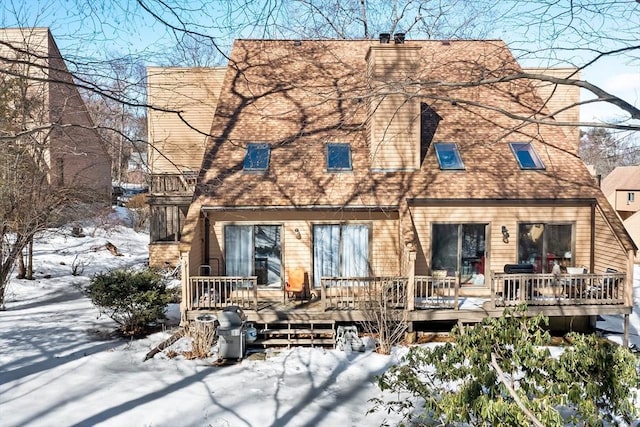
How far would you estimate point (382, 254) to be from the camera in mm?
12570

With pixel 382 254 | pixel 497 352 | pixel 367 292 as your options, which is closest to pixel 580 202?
pixel 382 254

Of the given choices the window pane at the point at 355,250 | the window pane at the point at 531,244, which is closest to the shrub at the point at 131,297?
the window pane at the point at 355,250

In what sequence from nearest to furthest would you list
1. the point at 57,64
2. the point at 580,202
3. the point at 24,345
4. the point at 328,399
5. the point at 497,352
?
the point at 497,352
the point at 57,64
the point at 328,399
the point at 24,345
the point at 580,202

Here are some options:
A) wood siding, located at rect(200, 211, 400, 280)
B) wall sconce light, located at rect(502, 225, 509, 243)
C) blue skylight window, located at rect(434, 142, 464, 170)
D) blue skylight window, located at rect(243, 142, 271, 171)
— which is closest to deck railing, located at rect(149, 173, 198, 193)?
blue skylight window, located at rect(243, 142, 271, 171)

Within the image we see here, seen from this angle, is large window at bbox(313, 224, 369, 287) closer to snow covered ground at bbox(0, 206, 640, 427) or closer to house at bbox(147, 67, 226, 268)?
snow covered ground at bbox(0, 206, 640, 427)

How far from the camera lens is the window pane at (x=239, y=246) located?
1245cm

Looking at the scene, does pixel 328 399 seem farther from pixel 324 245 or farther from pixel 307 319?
pixel 324 245

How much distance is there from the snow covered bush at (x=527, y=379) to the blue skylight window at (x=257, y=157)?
29.5 feet

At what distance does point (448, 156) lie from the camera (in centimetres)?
1328

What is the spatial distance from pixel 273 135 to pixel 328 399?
7.92 meters

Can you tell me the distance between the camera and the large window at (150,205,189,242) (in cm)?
1919

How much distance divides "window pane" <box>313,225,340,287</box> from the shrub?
3.88m

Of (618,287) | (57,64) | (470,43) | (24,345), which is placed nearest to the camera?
(57,64)

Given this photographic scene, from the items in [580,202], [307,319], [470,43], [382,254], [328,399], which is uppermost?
[470,43]
